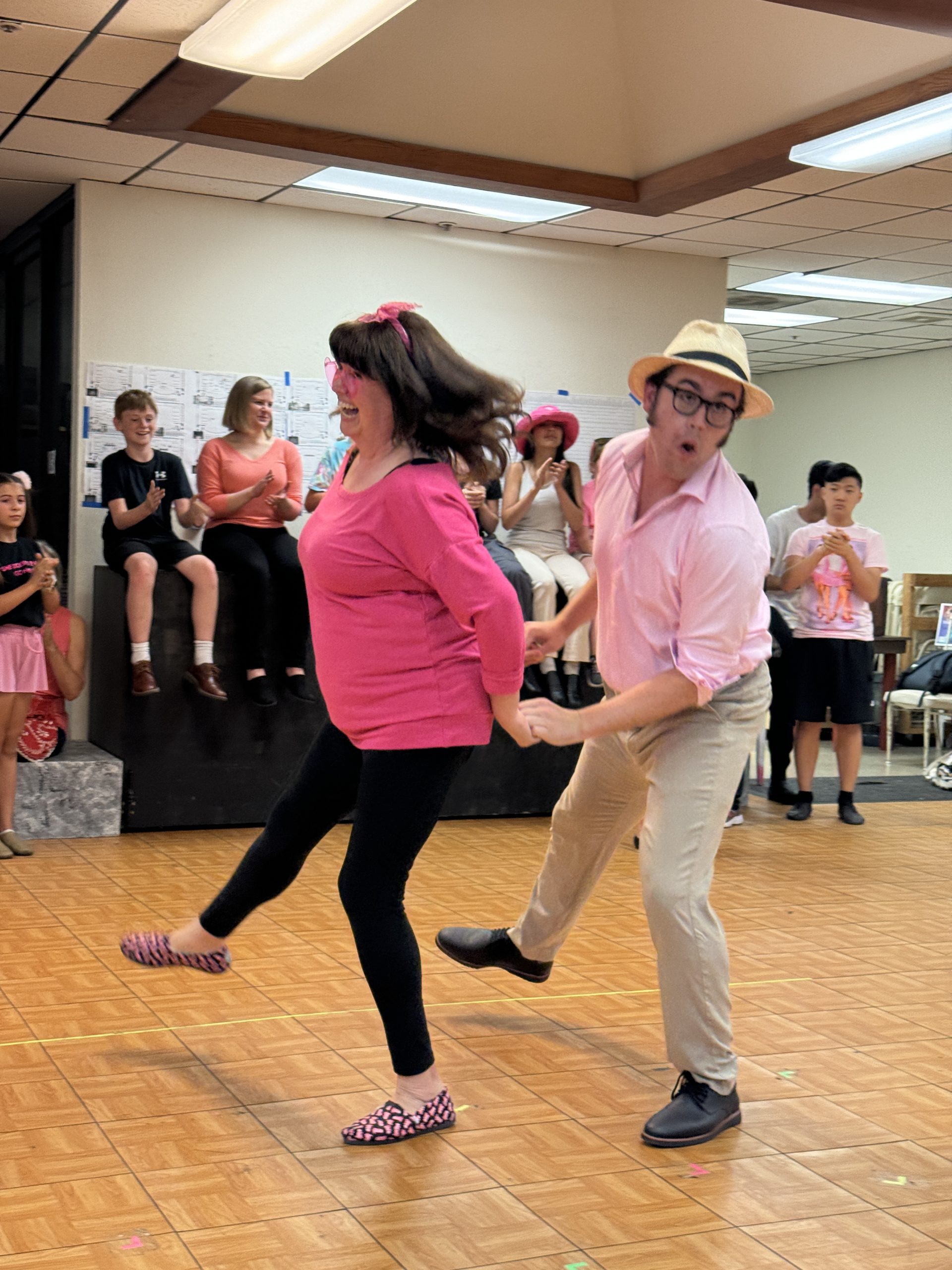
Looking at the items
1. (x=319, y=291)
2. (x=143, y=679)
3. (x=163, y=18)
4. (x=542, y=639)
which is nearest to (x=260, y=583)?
(x=143, y=679)

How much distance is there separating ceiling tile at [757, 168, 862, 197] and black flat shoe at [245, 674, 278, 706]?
316 centimetres

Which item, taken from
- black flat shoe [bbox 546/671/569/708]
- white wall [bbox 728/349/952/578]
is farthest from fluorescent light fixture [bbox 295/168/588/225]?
white wall [bbox 728/349/952/578]

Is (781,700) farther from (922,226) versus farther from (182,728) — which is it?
(182,728)

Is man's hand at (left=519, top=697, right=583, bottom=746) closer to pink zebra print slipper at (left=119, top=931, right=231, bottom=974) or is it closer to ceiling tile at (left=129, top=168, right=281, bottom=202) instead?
pink zebra print slipper at (left=119, top=931, right=231, bottom=974)

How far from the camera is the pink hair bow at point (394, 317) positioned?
2.83 m

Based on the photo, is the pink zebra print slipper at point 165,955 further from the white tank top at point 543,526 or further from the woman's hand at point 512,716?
the white tank top at point 543,526

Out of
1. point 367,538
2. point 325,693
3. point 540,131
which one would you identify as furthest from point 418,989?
point 540,131

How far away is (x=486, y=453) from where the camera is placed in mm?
2939

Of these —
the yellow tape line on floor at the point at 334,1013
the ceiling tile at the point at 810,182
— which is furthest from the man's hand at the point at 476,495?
the yellow tape line on floor at the point at 334,1013

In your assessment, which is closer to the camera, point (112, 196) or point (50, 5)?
point (50, 5)

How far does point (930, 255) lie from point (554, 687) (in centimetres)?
361

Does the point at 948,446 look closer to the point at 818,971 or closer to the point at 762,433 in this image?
the point at 762,433

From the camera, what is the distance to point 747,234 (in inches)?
308

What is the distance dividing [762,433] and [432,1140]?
13.1 meters
